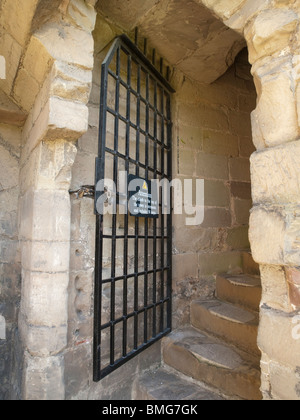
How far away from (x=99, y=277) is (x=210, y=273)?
1.46 metres

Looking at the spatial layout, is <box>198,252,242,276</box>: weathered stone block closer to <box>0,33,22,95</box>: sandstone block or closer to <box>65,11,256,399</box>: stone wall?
<box>65,11,256,399</box>: stone wall

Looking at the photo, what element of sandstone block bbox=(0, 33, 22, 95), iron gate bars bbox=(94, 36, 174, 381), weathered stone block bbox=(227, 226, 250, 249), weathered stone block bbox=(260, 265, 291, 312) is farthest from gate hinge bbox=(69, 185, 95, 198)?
weathered stone block bbox=(227, 226, 250, 249)

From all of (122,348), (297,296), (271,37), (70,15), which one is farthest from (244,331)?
(70,15)

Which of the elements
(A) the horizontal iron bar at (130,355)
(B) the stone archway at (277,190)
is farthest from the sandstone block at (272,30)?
(A) the horizontal iron bar at (130,355)

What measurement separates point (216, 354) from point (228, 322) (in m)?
0.26

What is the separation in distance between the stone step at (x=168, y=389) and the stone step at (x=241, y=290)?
2.44 feet

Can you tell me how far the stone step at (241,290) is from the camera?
2.40m

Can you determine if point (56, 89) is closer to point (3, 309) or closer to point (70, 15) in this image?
point (70, 15)

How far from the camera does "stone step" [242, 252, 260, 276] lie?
2.91 m

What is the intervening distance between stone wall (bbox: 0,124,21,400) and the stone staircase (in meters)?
0.96

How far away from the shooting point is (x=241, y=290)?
8.33 feet

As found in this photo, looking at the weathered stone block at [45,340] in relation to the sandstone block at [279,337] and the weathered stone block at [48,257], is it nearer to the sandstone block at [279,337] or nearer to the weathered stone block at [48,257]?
the weathered stone block at [48,257]

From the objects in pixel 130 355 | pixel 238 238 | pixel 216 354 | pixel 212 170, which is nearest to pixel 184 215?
pixel 212 170

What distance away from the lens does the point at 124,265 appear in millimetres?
2043
